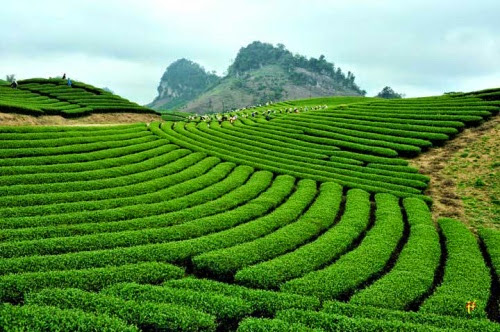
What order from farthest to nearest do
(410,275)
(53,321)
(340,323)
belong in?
(410,275), (340,323), (53,321)

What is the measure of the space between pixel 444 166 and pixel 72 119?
42.1m

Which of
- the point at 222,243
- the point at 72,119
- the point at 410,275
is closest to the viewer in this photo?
the point at 410,275

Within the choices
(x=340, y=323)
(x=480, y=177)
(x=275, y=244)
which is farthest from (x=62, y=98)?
(x=340, y=323)

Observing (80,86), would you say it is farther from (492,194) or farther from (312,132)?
(492,194)

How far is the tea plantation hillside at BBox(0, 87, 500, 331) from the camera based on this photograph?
12.9m

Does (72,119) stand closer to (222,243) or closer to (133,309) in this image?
(222,243)

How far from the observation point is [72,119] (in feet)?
151

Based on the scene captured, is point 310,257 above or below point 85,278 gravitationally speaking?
below

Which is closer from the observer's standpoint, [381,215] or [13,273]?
[13,273]

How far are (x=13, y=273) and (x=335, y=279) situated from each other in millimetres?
12806

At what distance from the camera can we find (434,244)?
19.4 m

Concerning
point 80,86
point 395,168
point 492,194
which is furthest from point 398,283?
point 80,86

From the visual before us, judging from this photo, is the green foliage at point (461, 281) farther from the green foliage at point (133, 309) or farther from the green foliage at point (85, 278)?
the green foliage at point (85, 278)

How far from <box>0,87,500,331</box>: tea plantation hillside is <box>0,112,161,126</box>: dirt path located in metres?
8.07
